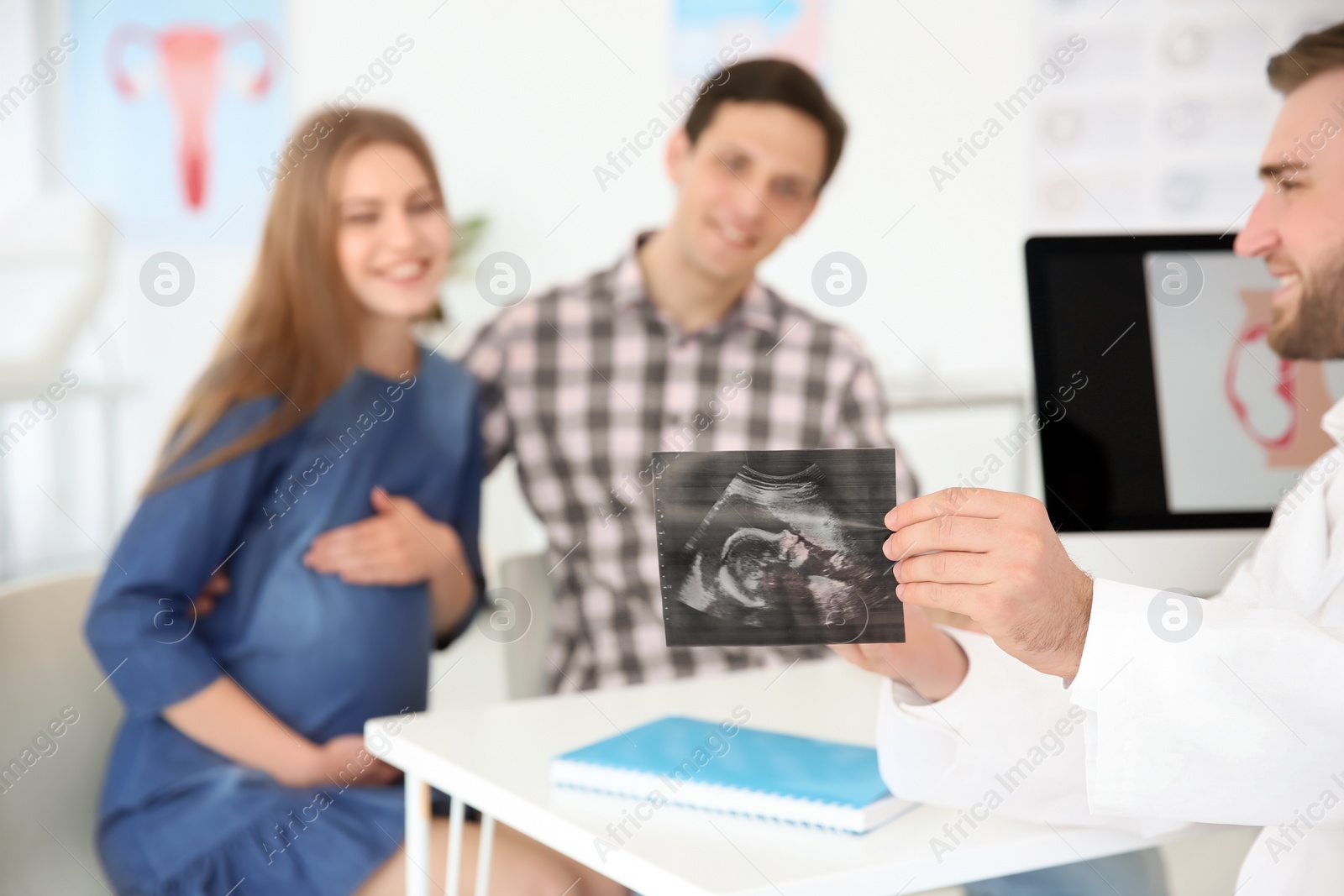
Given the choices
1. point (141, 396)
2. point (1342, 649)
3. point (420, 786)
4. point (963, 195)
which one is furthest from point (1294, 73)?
point (141, 396)

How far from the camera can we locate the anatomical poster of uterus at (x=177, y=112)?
2.60 m

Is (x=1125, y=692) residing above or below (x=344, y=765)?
above

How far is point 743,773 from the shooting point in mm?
948

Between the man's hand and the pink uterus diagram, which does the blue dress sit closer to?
the man's hand

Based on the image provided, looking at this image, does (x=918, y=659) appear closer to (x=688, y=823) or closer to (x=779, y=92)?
(x=688, y=823)

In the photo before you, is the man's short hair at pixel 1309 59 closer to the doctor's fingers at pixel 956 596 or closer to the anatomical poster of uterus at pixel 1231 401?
the anatomical poster of uterus at pixel 1231 401

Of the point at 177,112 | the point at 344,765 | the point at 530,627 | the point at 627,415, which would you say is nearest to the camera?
the point at 344,765

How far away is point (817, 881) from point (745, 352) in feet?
4.54

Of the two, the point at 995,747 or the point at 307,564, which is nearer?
the point at 995,747

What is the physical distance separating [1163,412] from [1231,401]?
0.08 m

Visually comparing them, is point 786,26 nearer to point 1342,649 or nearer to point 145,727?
point 145,727

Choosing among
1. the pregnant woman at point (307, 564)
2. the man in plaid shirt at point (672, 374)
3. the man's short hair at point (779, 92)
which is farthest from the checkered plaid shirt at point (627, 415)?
the man's short hair at point (779, 92)

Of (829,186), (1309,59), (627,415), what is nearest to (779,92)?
(627,415)

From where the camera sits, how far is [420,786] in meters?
1.13
